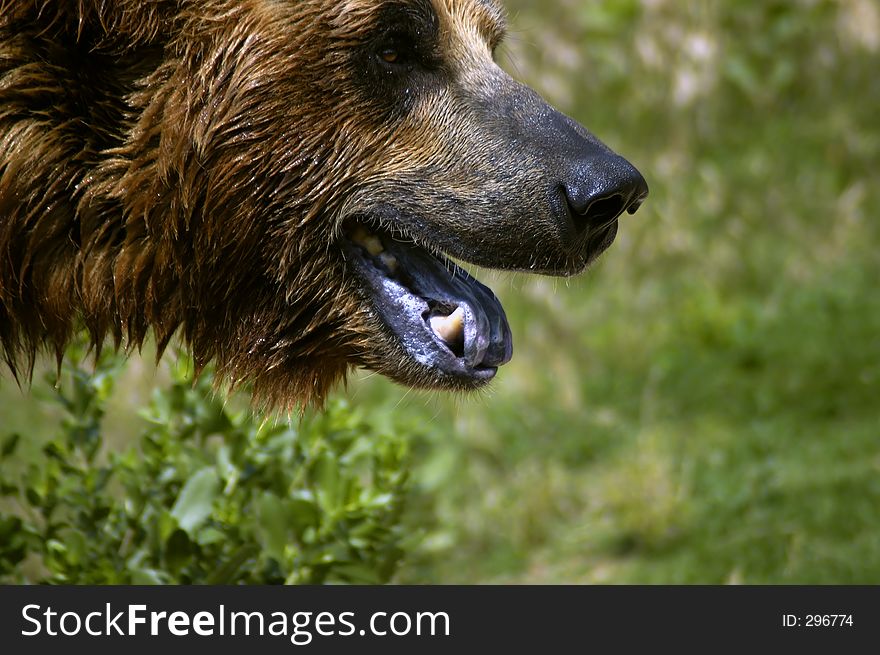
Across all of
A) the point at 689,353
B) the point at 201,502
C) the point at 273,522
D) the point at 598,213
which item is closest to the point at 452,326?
the point at 598,213

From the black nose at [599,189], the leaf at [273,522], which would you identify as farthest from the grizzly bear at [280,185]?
the leaf at [273,522]

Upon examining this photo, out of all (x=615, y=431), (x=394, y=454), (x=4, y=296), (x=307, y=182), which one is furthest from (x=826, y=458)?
(x=4, y=296)

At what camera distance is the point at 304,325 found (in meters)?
3.19

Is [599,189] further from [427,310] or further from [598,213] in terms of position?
[427,310]

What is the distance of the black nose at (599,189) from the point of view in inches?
118

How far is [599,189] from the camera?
9.78 ft

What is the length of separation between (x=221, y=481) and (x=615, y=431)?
2635mm

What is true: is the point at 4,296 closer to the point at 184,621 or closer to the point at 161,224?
the point at 161,224

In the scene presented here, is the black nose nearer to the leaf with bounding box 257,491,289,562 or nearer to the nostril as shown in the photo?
the nostril

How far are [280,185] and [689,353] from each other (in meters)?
3.68

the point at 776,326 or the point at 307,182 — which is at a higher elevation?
the point at 776,326

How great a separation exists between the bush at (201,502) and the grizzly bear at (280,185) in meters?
0.45

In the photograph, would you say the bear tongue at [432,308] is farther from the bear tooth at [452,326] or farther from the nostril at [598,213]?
the nostril at [598,213]

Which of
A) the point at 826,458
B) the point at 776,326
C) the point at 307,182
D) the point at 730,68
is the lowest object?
the point at 307,182
